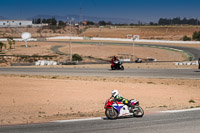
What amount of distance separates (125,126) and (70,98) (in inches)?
313

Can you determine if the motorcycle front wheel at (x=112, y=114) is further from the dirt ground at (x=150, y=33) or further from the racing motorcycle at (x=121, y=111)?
the dirt ground at (x=150, y=33)

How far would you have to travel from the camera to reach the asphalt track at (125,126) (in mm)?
11008

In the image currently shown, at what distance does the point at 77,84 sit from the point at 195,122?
534 inches

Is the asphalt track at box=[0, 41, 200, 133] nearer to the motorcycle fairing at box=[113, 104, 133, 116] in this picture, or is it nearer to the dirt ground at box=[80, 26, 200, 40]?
the motorcycle fairing at box=[113, 104, 133, 116]

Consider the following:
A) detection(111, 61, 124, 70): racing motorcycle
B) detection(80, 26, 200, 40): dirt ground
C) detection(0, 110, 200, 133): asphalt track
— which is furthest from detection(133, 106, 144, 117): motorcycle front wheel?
detection(80, 26, 200, 40): dirt ground

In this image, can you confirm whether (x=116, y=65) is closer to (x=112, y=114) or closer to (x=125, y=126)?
(x=112, y=114)

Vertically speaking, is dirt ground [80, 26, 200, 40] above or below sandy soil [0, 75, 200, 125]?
above

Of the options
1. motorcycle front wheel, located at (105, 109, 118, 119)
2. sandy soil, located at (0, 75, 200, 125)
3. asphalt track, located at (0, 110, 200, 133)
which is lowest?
sandy soil, located at (0, 75, 200, 125)

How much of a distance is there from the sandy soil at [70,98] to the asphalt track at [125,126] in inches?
56.3

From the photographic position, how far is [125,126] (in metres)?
11.5

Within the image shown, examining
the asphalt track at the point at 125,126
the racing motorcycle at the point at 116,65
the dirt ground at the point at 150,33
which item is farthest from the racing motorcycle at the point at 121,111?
the dirt ground at the point at 150,33

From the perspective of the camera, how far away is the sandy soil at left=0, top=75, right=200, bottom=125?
1473 cm

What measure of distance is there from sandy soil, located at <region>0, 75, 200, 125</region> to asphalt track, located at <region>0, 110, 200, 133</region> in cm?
143

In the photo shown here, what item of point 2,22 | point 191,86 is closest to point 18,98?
point 191,86
